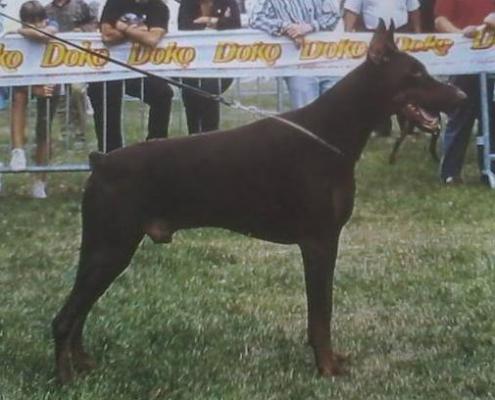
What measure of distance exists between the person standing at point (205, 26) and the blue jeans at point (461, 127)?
2.37 metres

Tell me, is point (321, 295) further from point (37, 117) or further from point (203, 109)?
point (37, 117)

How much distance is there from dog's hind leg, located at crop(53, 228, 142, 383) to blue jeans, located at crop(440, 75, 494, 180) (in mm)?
7244

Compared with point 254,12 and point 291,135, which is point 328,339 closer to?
point 291,135

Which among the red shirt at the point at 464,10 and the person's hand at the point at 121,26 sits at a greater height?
the red shirt at the point at 464,10

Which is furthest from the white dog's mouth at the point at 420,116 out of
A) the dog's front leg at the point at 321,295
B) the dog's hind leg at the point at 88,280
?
the dog's hind leg at the point at 88,280

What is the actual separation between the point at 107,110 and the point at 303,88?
6.59ft

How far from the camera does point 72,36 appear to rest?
37.8ft

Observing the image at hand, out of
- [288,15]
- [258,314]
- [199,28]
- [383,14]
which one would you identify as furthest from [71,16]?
[258,314]

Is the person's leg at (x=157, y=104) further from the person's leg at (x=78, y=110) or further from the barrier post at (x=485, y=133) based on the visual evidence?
the barrier post at (x=485, y=133)

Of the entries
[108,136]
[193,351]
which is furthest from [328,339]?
[108,136]

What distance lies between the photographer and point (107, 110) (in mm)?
11969

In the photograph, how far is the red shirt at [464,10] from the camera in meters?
11.7

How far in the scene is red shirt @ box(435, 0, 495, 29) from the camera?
1172cm

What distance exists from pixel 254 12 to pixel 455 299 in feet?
17.8
